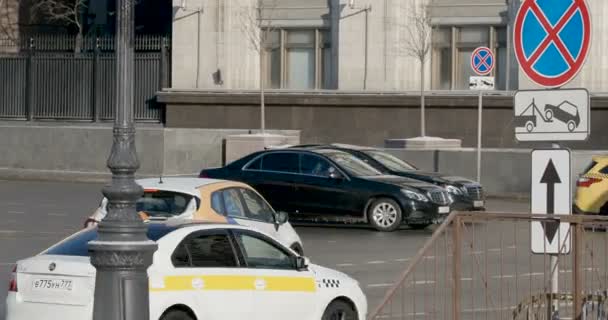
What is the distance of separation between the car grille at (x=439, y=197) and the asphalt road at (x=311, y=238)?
25.1 inches

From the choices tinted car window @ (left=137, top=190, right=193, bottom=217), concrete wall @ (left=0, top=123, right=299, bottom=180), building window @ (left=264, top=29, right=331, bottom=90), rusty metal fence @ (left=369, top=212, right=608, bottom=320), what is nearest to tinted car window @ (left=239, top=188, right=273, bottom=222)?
tinted car window @ (left=137, top=190, right=193, bottom=217)

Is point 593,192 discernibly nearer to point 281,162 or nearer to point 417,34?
point 281,162

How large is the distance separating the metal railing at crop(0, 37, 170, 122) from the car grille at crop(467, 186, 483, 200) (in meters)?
17.6

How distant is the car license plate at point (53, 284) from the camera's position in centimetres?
1230

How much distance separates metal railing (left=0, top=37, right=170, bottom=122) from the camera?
144ft

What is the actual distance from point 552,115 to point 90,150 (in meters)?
32.7

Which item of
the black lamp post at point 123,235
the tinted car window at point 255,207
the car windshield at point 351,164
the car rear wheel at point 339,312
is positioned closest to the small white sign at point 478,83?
the car windshield at point 351,164

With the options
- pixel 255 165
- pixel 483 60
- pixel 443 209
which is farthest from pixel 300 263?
pixel 483 60

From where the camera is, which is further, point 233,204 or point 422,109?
point 422,109

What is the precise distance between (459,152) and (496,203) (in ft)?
8.79

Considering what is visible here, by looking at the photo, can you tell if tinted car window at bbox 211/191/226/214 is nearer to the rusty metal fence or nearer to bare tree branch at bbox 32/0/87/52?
the rusty metal fence

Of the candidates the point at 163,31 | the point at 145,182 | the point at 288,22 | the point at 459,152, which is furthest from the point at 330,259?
the point at 163,31

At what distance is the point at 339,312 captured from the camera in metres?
13.7

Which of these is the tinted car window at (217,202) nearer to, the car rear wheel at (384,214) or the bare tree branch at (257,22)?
the car rear wheel at (384,214)
